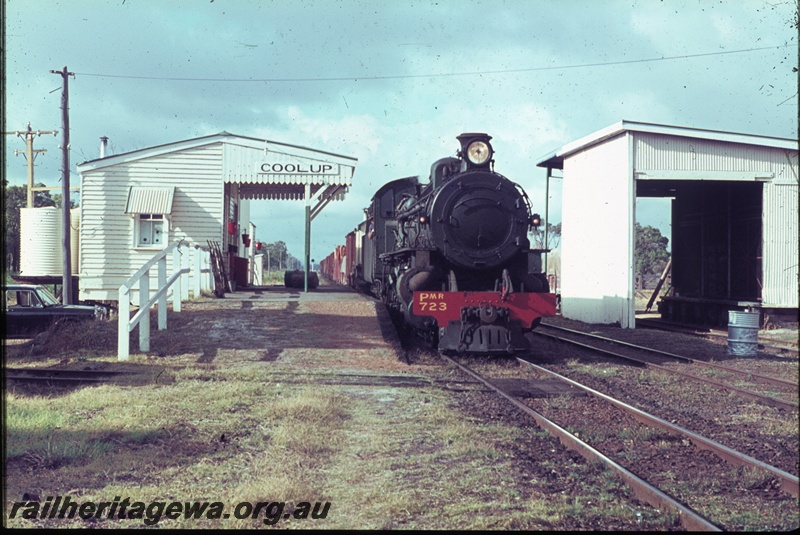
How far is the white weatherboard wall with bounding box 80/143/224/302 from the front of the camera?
21.2m

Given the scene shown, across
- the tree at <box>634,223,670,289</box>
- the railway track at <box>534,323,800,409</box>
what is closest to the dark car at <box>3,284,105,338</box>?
the railway track at <box>534,323,800,409</box>

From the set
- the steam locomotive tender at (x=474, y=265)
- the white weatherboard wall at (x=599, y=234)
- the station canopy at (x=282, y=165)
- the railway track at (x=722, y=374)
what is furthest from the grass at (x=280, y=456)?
the station canopy at (x=282, y=165)

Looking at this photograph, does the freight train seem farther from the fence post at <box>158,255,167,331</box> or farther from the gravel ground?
the fence post at <box>158,255,167,331</box>

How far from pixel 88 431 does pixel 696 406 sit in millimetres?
6442

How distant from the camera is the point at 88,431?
21.1 feet

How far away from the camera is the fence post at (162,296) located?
1155cm

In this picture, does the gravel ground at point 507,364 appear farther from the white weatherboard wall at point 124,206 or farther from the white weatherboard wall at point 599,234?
the white weatherboard wall at point 124,206

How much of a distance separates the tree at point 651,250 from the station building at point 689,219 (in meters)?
34.8

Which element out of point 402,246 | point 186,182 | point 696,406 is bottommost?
point 696,406

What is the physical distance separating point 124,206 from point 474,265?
13670 millimetres

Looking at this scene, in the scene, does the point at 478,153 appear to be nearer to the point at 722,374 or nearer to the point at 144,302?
the point at 722,374

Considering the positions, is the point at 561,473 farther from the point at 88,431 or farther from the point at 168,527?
the point at 88,431

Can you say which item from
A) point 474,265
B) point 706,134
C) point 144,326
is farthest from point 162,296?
point 706,134

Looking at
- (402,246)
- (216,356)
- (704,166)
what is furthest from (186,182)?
(704,166)
